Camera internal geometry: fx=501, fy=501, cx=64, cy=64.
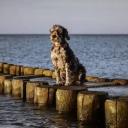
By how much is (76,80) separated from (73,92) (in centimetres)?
223

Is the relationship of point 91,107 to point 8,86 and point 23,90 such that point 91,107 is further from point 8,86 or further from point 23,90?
point 8,86

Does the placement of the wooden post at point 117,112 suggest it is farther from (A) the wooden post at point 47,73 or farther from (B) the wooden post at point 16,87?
(A) the wooden post at point 47,73

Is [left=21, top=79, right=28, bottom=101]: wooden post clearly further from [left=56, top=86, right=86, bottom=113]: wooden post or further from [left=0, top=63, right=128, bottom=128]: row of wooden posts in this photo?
[left=56, top=86, right=86, bottom=113]: wooden post

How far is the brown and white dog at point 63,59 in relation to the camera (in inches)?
724

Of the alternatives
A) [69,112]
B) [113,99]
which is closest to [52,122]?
[69,112]

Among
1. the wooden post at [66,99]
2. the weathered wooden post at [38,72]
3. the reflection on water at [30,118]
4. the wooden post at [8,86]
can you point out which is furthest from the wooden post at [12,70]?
the wooden post at [66,99]

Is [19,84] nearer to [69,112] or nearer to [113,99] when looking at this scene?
[69,112]

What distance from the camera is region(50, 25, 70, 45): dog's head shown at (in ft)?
59.8

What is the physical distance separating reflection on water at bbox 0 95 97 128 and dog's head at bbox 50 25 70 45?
8.43ft

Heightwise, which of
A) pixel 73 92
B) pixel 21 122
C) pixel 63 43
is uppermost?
pixel 63 43

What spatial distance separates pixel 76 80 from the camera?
19.1m

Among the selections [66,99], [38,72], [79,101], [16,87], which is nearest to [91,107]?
[79,101]

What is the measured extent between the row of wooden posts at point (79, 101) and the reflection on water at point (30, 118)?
291mm

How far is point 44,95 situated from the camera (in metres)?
18.6
